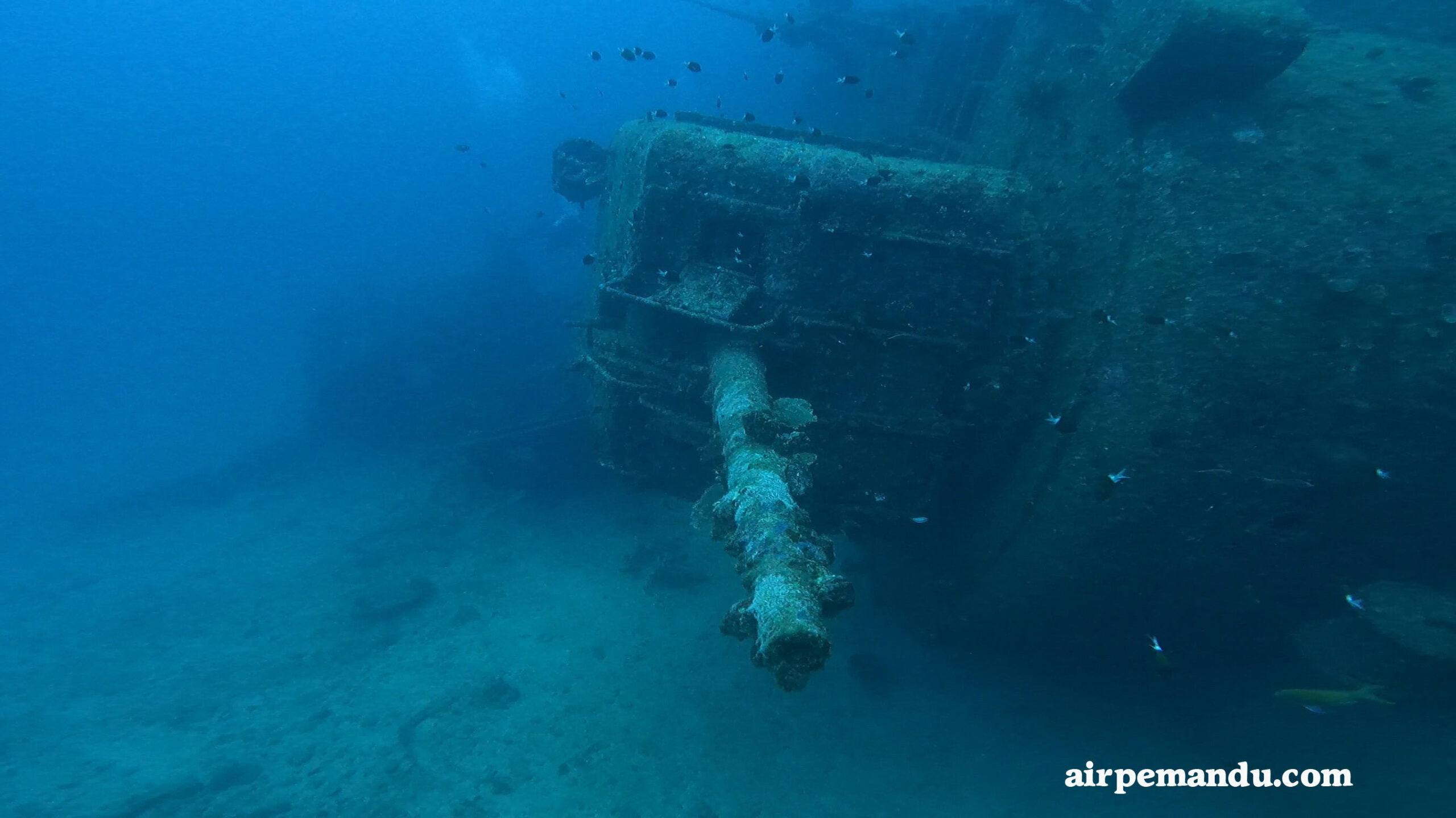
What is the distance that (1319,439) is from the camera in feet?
17.1

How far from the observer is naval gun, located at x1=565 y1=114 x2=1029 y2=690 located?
22.3ft

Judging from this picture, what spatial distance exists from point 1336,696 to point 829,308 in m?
5.42

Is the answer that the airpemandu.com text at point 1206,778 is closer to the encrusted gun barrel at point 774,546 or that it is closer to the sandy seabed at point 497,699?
the sandy seabed at point 497,699

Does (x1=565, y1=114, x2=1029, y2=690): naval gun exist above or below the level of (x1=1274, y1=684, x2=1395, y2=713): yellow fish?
above

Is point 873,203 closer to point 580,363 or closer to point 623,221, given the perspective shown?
point 623,221

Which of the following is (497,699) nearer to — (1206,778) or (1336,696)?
(1206,778)

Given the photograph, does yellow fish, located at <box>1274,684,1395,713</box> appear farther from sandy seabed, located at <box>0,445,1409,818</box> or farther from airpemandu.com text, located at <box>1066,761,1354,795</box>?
sandy seabed, located at <box>0,445,1409,818</box>

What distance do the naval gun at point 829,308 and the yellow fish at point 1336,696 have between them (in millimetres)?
3325

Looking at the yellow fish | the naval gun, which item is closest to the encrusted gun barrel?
the naval gun

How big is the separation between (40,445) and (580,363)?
40309 millimetres

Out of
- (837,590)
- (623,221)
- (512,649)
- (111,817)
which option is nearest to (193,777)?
(111,817)

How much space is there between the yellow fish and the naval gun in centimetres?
332

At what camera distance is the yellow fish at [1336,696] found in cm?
486

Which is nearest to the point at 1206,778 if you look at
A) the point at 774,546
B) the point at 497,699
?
the point at 774,546
